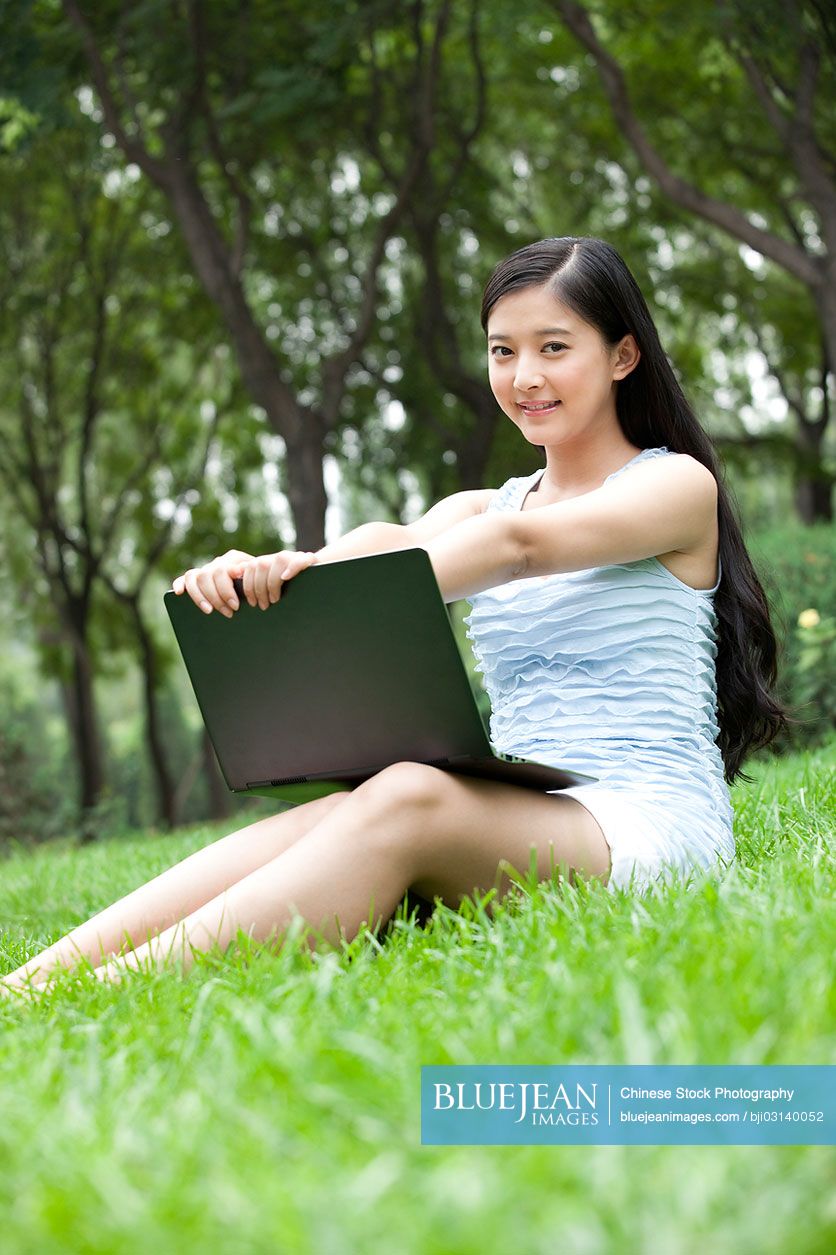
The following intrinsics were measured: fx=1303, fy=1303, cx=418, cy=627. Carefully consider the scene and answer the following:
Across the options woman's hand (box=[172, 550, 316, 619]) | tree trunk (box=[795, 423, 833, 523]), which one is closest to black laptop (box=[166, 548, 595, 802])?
woman's hand (box=[172, 550, 316, 619])

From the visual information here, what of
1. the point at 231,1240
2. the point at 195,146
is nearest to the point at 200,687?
the point at 231,1240

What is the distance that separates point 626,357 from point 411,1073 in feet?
5.88

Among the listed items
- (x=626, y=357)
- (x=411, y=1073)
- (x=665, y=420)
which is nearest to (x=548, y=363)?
(x=626, y=357)

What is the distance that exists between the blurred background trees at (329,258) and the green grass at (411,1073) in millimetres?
4960

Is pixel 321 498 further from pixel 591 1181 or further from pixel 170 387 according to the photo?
pixel 591 1181

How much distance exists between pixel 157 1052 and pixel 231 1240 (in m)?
0.66

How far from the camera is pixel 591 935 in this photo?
1947 millimetres

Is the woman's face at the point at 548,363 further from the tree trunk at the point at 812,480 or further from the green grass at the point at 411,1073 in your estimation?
the tree trunk at the point at 812,480

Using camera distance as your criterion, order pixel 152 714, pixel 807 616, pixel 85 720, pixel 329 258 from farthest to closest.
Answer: pixel 152 714 → pixel 85 720 → pixel 329 258 → pixel 807 616

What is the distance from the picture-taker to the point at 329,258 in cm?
1259

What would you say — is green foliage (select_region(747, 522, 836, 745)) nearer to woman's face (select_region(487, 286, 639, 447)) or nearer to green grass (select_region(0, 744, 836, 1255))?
woman's face (select_region(487, 286, 639, 447))

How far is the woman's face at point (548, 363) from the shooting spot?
271cm

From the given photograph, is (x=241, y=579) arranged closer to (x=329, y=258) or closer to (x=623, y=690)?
(x=623, y=690)

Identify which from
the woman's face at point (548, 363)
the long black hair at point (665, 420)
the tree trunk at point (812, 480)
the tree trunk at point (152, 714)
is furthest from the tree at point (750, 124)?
the tree trunk at point (152, 714)
